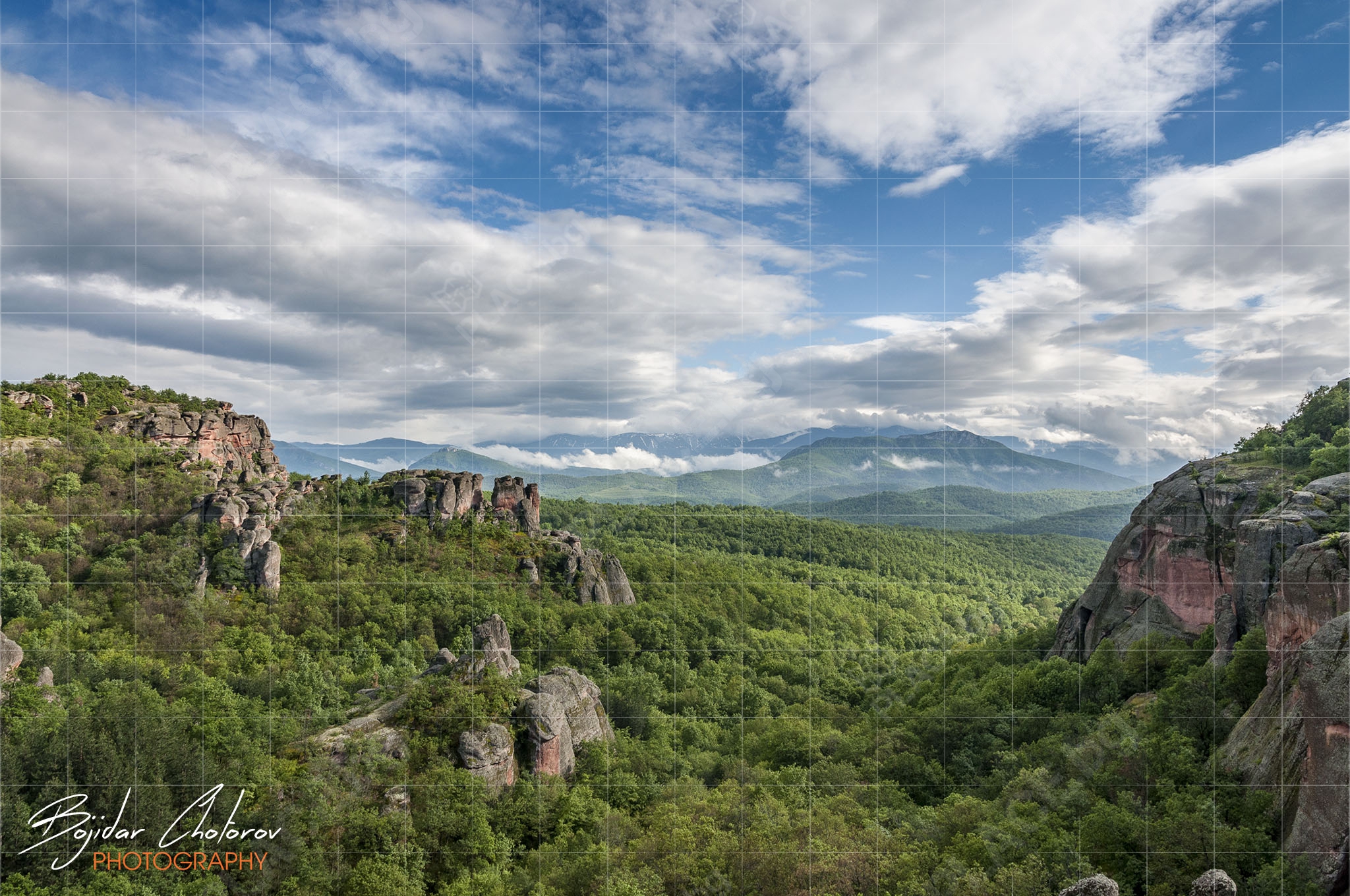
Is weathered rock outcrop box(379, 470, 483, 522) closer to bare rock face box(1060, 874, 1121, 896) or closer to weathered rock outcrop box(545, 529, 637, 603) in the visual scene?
weathered rock outcrop box(545, 529, 637, 603)

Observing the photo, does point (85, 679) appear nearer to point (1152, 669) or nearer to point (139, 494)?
point (139, 494)

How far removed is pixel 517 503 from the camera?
16922 mm

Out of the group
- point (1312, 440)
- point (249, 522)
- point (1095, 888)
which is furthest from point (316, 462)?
point (1312, 440)

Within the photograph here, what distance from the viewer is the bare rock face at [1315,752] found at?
518 cm

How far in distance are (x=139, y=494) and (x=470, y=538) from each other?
6.76 metres

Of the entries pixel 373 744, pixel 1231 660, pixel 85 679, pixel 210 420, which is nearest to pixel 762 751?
pixel 373 744

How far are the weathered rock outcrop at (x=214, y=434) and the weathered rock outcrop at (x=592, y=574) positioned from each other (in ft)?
26.2

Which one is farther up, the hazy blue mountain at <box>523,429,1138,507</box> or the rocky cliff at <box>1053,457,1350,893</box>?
the hazy blue mountain at <box>523,429,1138,507</box>

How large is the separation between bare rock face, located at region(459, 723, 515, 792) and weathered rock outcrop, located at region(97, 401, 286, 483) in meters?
9.93

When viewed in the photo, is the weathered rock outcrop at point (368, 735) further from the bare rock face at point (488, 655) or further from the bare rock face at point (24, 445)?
the bare rock face at point (24, 445)

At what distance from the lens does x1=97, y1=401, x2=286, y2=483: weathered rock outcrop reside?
41.8 feet

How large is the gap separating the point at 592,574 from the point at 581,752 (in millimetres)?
6397

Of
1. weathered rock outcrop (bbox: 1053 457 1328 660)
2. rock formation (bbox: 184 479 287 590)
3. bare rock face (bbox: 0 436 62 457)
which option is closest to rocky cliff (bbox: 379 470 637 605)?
rock formation (bbox: 184 479 287 590)

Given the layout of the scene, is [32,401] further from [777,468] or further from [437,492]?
[777,468]
